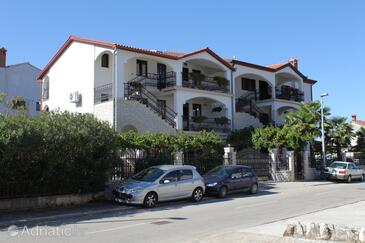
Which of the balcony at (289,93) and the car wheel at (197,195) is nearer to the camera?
the car wheel at (197,195)

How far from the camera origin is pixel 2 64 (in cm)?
4409

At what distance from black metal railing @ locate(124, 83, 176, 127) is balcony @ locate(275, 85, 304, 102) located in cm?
1463

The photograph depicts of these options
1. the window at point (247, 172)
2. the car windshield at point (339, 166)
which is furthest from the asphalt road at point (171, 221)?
the car windshield at point (339, 166)

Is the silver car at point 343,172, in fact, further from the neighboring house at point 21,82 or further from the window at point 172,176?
the neighboring house at point 21,82

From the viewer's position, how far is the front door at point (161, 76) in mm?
33812

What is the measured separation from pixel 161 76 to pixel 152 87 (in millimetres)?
1325

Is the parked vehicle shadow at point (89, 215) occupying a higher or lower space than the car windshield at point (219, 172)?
lower

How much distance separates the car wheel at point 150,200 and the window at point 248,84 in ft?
87.7

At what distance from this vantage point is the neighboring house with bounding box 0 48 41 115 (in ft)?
145

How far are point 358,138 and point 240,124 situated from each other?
1298cm

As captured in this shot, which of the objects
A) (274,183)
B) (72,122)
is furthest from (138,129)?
(72,122)

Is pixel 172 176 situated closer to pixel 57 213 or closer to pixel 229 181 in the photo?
pixel 229 181

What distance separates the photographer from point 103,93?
32.0 m

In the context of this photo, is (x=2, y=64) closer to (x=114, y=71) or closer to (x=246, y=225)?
(x=114, y=71)
